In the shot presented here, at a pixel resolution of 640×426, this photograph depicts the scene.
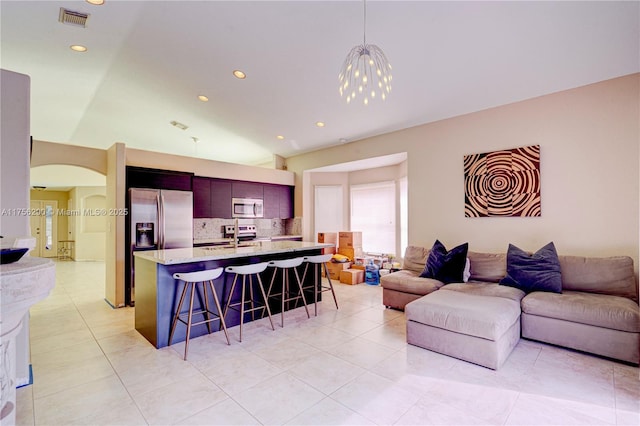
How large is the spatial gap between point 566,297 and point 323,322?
2570mm

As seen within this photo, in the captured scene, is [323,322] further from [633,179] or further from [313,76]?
[633,179]

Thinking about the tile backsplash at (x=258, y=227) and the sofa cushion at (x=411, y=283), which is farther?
the tile backsplash at (x=258, y=227)

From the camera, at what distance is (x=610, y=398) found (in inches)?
84.9

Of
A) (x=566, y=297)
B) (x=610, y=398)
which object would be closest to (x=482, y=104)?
(x=566, y=297)

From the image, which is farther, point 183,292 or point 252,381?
point 183,292

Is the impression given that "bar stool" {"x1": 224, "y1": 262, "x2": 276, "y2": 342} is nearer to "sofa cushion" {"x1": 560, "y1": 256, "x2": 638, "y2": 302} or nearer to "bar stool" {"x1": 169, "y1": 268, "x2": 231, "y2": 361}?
"bar stool" {"x1": 169, "y1": 268, "x2": 231, "y2": 361}

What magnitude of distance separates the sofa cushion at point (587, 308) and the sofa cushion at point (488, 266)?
587 millimetres

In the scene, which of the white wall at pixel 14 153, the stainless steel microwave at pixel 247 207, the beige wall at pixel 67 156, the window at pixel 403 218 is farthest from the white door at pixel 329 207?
the white wall at pixel 14 153

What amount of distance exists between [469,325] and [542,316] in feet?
3.04

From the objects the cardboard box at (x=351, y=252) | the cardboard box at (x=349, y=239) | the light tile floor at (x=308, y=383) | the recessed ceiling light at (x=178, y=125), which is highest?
the recessed ceiling light at (x=178, y=125)

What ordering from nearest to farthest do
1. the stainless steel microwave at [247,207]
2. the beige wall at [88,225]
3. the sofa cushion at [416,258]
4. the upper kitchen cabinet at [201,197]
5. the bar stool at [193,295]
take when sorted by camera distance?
the bar stool at [193,295] → the sofa cushion at [416,258] → the upper kitchen cabinet at [201,197] → the stainless steel microwave at [247,207] → the beige wall at [88,225]

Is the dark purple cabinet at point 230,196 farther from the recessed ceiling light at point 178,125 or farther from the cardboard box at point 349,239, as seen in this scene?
the cardboard box at point 349,239

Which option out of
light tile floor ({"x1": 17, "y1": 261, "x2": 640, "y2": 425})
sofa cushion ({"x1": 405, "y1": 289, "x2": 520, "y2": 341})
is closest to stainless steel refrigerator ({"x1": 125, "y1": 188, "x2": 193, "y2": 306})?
light tile floor ({"x1": 17, "y1": 261, "x2": 640, "y2": 425})

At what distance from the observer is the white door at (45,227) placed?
10.2m
